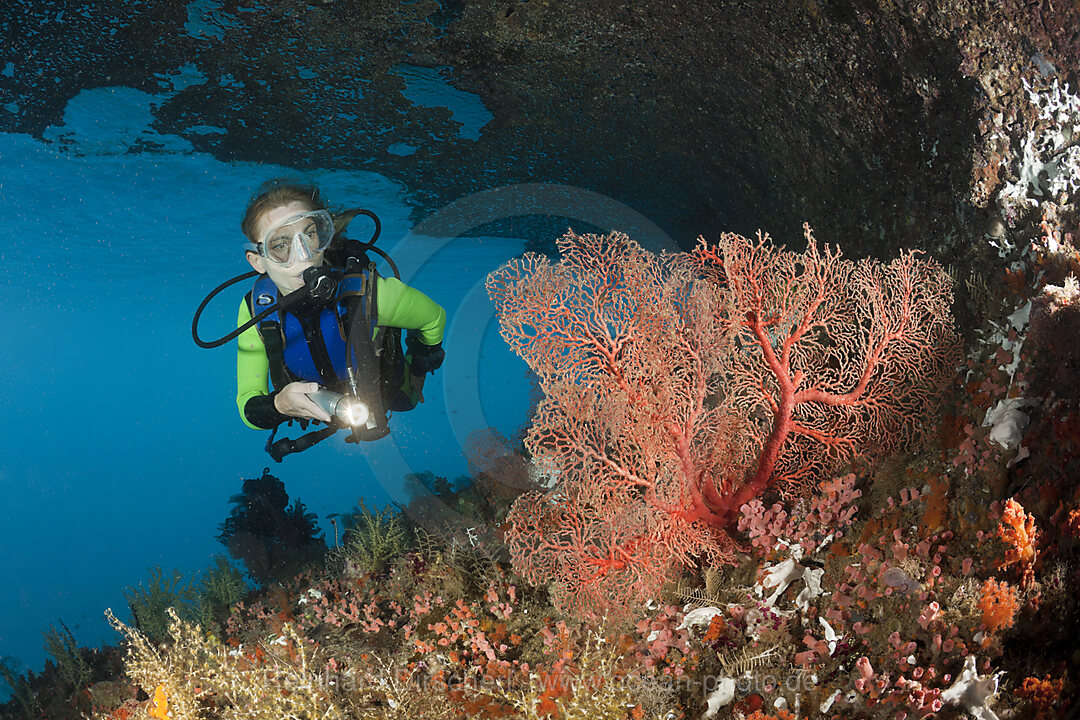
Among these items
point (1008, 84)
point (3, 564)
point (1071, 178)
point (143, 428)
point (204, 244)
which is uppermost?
point (143, 428)

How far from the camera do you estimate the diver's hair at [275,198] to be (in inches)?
204

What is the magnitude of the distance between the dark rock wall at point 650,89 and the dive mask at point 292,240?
8.33ft

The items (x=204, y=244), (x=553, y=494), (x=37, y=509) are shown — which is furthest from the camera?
(x=37, y=509)

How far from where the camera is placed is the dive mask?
500 cm

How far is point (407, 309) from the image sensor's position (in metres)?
5.45

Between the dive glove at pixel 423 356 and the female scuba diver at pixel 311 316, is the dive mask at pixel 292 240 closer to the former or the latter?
the female scuba diver at pixel 311 316

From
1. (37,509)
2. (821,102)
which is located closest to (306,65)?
(821,102)

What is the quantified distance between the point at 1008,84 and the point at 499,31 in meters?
4.62

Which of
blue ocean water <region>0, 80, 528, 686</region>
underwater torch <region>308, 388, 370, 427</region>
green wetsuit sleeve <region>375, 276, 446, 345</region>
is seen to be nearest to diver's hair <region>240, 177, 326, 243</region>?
green wetsuit sleeve <region>375, 276, 446, 345</region>

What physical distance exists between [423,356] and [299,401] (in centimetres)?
169

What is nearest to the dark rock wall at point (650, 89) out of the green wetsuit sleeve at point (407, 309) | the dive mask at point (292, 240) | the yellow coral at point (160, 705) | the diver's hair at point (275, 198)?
the diver's hair at point (275, 198)

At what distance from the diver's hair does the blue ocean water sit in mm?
2830

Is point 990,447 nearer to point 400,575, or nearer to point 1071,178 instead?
point 1071,178

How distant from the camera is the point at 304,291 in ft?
15.8
